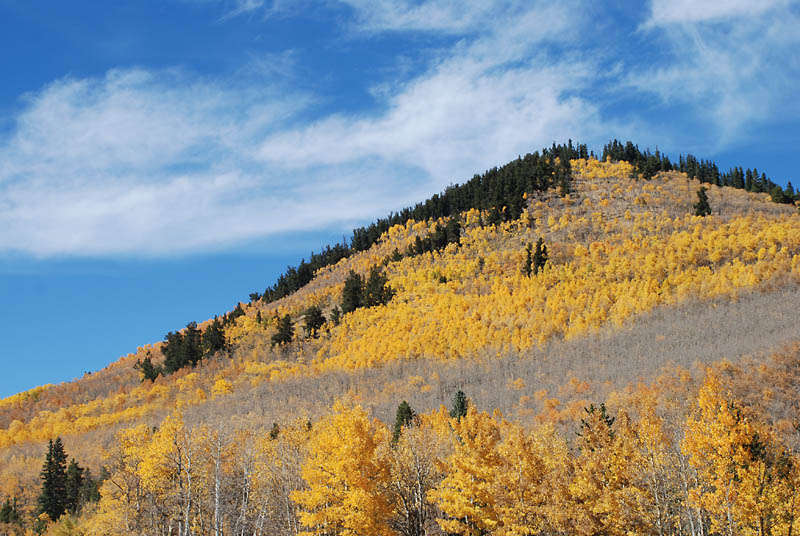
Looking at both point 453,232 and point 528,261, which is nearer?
point 528,261

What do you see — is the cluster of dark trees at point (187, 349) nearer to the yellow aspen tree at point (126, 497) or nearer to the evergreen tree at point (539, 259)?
the evergreen tree at point (539, 259)

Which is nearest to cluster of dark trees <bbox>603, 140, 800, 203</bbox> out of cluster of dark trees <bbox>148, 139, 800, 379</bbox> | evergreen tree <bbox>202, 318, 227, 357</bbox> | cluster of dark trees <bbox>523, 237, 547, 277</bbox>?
cluster of dark trees <bbox>148, 139, 800, 379</bbox>

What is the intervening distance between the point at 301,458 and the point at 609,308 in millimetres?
81795

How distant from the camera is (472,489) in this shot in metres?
34.8

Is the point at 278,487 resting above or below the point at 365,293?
below

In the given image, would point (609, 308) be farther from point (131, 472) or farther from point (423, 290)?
point (131, 472)

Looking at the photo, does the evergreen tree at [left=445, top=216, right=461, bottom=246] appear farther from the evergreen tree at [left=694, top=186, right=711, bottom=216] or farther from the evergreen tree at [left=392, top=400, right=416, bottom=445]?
the evergreen tree at [left=392, top=400, right=416, bottom=445]

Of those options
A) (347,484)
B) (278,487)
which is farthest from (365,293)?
(347,484)

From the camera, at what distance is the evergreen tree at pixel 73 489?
76.6 metres

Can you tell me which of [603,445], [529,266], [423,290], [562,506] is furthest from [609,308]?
[562,506]

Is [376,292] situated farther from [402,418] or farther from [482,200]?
[402,418]

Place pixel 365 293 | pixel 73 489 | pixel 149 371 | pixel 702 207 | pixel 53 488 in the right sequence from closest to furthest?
pixel 53 488 < pixel 73 489 < pixel 702 207 < pixel 149 371 < pixel 365 293

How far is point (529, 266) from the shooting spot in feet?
414

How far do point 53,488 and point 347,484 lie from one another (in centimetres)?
5957
